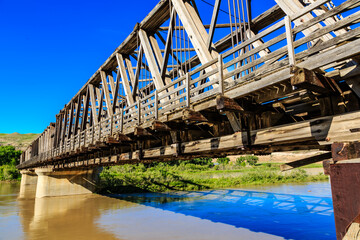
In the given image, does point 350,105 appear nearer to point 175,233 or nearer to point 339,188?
point 339,188

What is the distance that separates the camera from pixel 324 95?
5.68m

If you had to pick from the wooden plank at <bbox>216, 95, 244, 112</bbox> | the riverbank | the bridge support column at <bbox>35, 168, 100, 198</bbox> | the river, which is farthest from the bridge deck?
the riverbank

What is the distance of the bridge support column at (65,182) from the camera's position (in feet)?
100

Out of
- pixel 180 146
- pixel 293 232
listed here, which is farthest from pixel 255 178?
pixel 180 146

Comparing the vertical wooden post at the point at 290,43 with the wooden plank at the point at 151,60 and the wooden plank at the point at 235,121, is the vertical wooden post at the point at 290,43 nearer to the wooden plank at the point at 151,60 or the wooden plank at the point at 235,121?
the wooden plank at the point at 235,121

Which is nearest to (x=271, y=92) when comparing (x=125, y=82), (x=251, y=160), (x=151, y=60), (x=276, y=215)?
(x=151, y=60)

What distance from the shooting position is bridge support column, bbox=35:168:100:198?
3062cm

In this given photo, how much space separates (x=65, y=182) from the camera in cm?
3184

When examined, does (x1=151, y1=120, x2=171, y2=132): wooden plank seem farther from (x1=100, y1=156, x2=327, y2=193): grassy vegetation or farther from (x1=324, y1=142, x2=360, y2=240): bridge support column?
(x1=100, y1=156, x2=327, y2=193): grassy vegetation

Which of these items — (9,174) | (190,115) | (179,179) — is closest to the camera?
(190,115)

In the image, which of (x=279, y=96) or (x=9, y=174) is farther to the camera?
(x=9, y=174)

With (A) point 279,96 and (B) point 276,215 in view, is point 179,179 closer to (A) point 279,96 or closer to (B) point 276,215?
(B) point 276,215

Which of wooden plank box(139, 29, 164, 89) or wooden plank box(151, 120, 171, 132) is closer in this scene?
wooden plank box(151, 120, 171, 132)

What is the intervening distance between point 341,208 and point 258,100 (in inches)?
125
